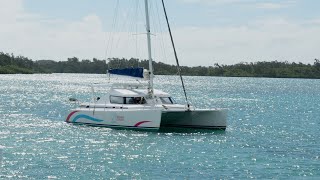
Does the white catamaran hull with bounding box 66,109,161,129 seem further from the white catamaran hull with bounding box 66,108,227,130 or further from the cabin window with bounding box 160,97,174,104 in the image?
the cabin window with bounding box 160,97,174,104

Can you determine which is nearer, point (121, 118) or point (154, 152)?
point (154, 152)

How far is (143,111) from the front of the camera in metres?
34.2

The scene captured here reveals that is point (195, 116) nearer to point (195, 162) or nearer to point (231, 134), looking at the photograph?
point (231, 134)

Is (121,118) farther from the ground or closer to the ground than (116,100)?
closer to the ground

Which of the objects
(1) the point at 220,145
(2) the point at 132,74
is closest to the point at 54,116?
(2) the point at 132,74

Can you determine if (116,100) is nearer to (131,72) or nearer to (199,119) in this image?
(131,72)

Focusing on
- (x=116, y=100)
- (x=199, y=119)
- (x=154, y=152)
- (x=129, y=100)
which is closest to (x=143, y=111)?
(x=129, y=100)

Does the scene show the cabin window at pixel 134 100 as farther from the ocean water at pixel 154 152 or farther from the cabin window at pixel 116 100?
the ocean water at pixel 154 152

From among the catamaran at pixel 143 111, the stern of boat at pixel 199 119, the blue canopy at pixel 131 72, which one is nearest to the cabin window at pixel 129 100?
the catamaran at pixel 143 111

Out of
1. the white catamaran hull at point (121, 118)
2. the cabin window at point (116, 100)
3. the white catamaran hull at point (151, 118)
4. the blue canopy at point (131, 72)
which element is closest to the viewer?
the white catamaran hull at point (121, 118)

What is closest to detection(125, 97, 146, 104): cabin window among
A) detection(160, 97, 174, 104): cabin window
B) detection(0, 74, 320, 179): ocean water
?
detection(160, 97, 174, 104): cabin window

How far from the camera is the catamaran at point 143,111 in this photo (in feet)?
113

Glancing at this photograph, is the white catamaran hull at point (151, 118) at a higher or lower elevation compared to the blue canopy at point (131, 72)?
lower

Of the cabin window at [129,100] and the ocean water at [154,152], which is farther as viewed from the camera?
the cabin window at [129,100]
